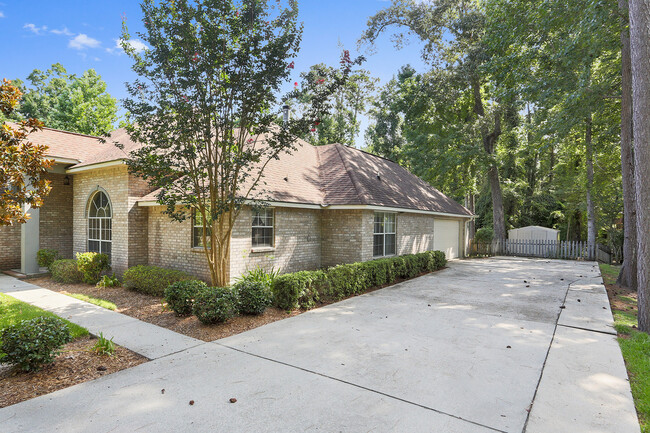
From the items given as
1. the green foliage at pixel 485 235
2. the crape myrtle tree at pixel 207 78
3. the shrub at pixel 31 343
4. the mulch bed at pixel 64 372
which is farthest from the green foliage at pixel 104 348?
the green foliage at pixel 485 235

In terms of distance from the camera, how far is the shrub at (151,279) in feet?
30.2

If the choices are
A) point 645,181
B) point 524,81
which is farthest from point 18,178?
point 524,81

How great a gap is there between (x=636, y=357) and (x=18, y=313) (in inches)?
463

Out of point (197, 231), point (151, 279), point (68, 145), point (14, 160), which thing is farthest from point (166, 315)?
point (68, 145)

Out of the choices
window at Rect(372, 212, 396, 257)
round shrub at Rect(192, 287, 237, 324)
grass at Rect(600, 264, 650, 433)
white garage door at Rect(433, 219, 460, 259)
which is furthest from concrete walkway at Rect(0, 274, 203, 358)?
white garage door at Rect(433, 219, 460, 259)

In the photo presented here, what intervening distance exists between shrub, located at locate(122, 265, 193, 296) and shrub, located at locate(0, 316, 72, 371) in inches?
167

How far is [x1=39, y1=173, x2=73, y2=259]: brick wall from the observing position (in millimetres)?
12891

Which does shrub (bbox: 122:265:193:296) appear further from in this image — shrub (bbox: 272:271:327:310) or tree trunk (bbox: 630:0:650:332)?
tree trunk (bbox: 630:0:650:332)

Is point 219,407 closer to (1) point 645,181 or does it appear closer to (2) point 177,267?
(2) point 177,267

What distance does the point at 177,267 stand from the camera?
10.7 m

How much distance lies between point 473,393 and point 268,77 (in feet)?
23.4

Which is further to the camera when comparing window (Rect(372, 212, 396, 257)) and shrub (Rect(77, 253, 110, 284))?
window (Rect(372, 212, 396, 257))

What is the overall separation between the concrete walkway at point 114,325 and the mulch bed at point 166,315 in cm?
26

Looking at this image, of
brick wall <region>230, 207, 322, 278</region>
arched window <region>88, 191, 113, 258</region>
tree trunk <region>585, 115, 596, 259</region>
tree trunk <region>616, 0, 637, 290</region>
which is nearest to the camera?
brick wall <region>230, 207, 322, 278</region>
